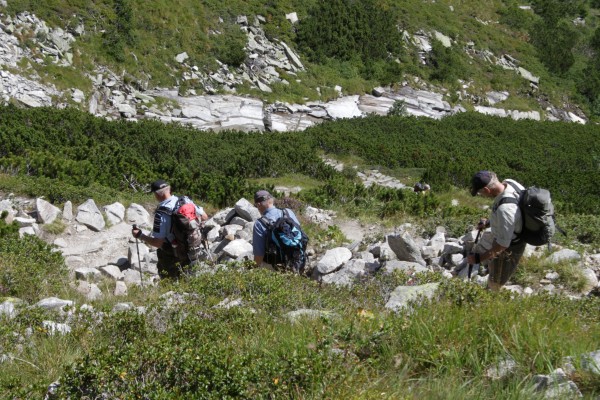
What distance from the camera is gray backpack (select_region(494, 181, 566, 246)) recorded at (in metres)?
4.98

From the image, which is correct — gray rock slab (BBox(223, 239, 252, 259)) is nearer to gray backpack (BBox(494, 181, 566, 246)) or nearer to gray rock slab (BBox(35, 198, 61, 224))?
gray rock slab (BBox(35, 198, 61, 224))

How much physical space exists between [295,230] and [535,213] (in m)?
2.36

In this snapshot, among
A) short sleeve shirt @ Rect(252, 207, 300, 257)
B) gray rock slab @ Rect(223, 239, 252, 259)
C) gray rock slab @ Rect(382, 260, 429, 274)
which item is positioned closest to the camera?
short sleeve shirt @ Rect(252, 207, 300, 257)

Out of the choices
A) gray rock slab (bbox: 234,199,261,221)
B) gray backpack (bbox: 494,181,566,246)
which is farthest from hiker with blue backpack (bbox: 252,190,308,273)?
gray rock slab (bbox: 234,199,261,221)

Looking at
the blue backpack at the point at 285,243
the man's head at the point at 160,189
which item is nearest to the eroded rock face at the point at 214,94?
the man's head at the point at 160,189

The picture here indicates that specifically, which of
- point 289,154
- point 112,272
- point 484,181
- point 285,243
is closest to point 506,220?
point 484,181

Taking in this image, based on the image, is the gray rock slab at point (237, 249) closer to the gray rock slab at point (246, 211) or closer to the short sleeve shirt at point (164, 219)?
the gray rock slab at point (246, 211)

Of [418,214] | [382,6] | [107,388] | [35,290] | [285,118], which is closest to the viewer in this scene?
[107,388]

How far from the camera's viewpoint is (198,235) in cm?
662

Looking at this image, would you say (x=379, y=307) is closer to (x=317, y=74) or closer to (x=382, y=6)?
(x=317, y=74)

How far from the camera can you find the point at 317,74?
3053 cm

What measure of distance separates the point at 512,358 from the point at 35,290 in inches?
195

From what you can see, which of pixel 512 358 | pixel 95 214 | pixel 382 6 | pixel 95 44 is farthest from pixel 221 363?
pixel 382 6

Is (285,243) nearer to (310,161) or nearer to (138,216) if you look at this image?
(138,216)
